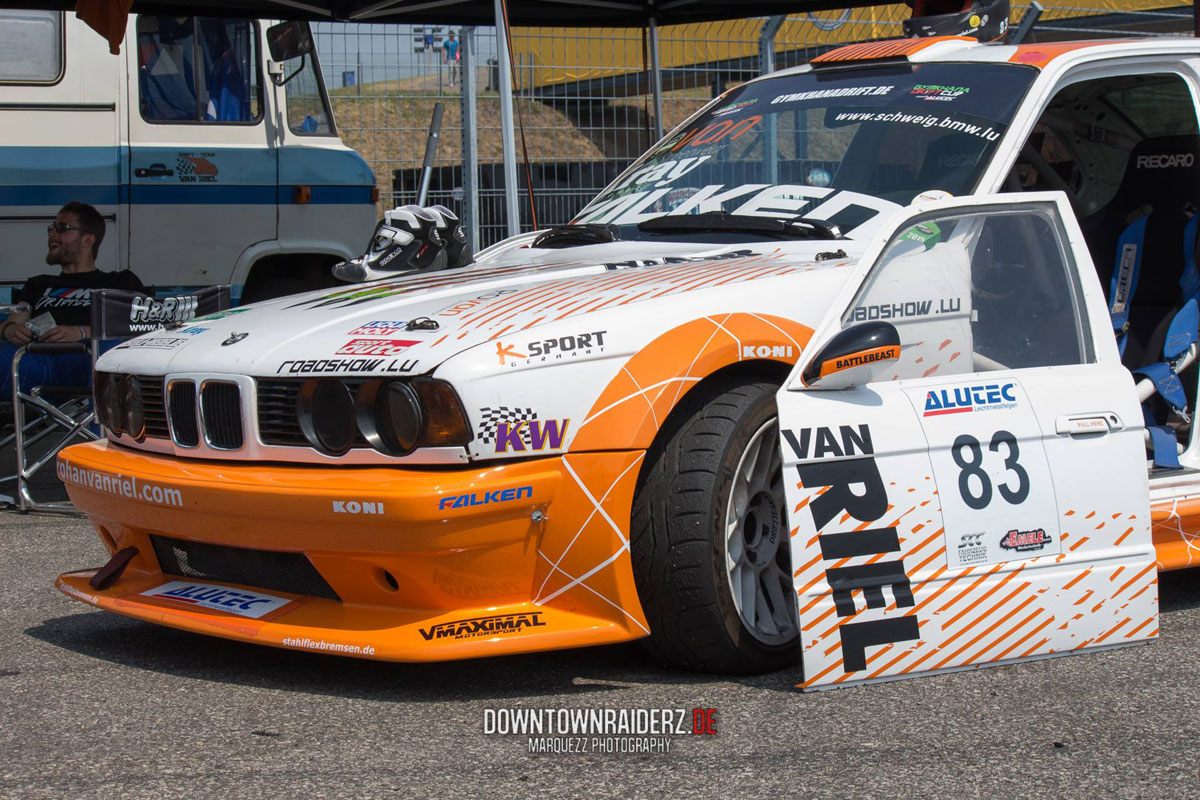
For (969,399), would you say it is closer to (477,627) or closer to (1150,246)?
(477,627)

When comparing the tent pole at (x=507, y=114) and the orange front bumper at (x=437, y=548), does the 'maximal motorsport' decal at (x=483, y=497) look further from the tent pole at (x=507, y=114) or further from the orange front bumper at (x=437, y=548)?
the tent pole at (x=507, y=114)

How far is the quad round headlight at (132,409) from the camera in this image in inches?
146

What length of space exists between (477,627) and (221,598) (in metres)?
0.75

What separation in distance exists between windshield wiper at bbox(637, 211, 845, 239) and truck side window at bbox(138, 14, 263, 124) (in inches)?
198

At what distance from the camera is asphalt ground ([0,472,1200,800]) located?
2699 millimetres

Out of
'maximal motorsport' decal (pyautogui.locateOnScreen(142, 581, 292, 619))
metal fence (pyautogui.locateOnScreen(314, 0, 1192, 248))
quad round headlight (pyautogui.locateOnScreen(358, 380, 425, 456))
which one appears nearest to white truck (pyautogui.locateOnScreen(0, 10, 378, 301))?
metal fence (pyautogui.locateOnScreen(314, 0, 1192, 248))

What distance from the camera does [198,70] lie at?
8656mm

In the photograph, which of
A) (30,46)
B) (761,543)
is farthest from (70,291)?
(761,543)

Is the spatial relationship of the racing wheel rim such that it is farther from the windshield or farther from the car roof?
the car roof

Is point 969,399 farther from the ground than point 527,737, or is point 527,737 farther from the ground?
point 969,399

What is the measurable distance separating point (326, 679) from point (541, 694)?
56 cm

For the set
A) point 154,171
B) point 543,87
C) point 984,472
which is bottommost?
point 984,472

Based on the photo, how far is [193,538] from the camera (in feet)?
11.2

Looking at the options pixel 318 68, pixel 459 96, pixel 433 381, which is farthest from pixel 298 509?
pixel 459 96
